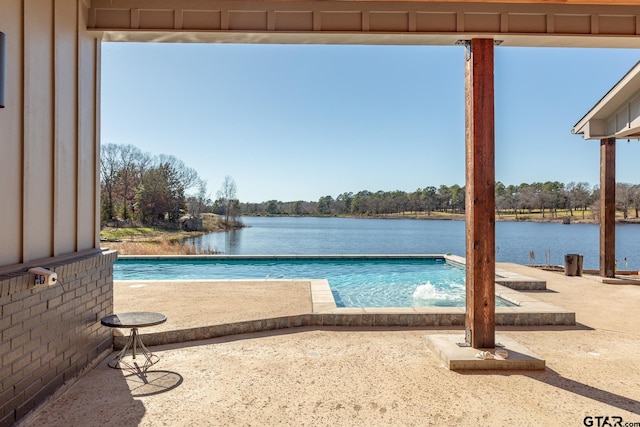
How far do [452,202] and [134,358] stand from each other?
5883 cm

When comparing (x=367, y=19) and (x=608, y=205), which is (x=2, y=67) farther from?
(x=608, y=205)

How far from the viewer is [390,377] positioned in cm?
361

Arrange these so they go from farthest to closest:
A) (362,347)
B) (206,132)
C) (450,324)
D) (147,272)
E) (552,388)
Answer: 1. (206,132)
2. (147,272)
3. (450,324)
4. (362,347)
5. (552,388)

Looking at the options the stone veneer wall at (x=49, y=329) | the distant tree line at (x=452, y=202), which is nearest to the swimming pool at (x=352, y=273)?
the stone veneer wall at (x=49, y=329)

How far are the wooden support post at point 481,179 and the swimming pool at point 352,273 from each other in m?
3.16

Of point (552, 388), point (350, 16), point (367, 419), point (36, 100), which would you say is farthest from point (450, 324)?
point (36, 100)

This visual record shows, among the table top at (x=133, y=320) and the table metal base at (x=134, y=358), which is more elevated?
the table top at (x=133, y=320)

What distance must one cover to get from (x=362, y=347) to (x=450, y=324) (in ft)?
5.03

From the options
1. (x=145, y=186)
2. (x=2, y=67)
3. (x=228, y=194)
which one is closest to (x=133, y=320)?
(x=2, y=67)

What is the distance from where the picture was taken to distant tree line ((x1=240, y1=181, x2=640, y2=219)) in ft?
165

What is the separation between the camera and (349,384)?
346 cm

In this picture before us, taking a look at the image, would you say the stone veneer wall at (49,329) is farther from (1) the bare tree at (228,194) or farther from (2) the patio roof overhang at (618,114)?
(1) the bare tree at (228,194)

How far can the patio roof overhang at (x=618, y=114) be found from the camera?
284 inches

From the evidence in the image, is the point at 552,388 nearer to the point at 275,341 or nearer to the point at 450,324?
the point at 450,324
